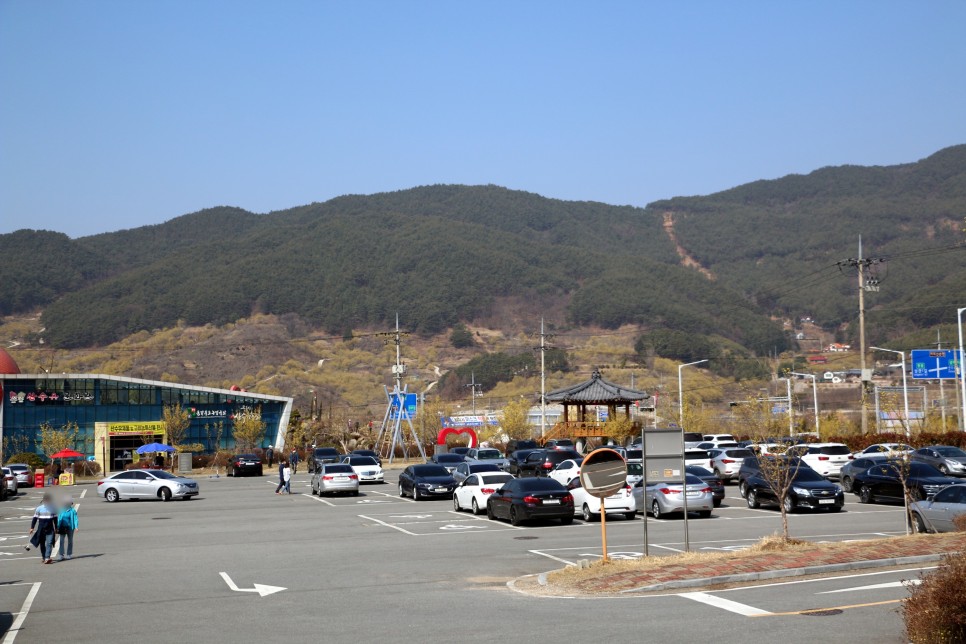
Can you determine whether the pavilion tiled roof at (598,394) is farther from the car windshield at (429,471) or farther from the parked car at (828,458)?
the car windshield at (429,471)

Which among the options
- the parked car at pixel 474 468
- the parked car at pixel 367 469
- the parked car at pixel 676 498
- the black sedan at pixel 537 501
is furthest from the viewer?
the parked car at pixel 367 469

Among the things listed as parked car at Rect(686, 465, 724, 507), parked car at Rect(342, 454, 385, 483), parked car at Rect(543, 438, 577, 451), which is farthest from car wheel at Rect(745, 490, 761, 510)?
parked car at Rect(543, 438, 577, 451)

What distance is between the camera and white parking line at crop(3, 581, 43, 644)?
570 inches

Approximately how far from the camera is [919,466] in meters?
32.0

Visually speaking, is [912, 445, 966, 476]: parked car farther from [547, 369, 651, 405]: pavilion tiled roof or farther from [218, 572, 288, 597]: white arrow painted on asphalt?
[547, 369, 651, 405]: pavilion tiled roof

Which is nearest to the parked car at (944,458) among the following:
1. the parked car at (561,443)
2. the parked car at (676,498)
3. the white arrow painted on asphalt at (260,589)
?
the parked car at (676,498)

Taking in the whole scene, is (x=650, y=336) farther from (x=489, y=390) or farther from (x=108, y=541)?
(x=108, y=541)

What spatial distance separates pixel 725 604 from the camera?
14.9 m

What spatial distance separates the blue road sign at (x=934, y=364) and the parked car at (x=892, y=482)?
88.1ft

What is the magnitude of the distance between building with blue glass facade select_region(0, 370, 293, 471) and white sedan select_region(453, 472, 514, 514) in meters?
49.8

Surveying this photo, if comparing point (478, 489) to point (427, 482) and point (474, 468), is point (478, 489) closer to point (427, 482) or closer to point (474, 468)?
point (474, 468)

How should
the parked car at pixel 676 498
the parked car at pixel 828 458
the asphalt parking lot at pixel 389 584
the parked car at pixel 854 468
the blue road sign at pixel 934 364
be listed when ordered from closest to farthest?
the asphalt parking lot at pixel 389 584 → the parked car at pixel 676 498 → the parked car at pixel 854 468 → the parked car at pixel 828 458 → the blue road sign at pixel 934 364

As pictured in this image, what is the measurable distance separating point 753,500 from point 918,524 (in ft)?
34.1

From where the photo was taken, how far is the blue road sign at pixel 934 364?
60.0 m
